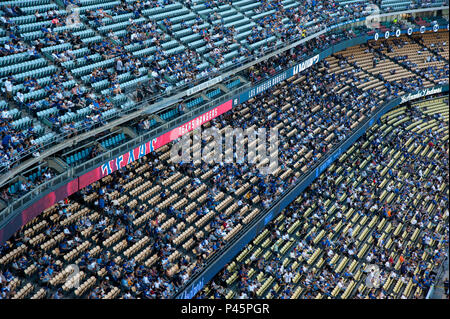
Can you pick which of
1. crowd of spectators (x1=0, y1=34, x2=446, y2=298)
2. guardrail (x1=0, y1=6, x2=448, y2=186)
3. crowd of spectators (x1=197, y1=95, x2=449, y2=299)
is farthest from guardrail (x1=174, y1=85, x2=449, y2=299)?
guardrail (x1=0, y1=6, x2=448, y2=186)

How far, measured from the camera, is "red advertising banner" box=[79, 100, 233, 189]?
19125mm

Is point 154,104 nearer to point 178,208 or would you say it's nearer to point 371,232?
point 178,208

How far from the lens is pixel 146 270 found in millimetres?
18922

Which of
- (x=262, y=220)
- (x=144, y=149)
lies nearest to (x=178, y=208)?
(x=144, y=149)

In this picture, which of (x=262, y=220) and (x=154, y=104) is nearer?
(x=154, y=104)

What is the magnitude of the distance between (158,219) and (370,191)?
1291 centimetres

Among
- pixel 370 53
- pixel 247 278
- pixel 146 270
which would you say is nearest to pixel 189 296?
pixel 146 270

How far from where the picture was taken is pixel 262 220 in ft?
75.7

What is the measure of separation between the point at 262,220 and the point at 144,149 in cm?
561

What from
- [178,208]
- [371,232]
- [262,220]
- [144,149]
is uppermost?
[144,149]

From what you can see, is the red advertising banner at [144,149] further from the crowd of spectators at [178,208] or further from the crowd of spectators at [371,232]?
the crowd of spectators at [371,232]

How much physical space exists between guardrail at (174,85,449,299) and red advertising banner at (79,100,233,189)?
4.58 meters

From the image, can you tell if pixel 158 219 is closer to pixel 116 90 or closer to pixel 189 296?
pixel 189 296

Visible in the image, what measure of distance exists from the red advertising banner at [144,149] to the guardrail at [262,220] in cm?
458
